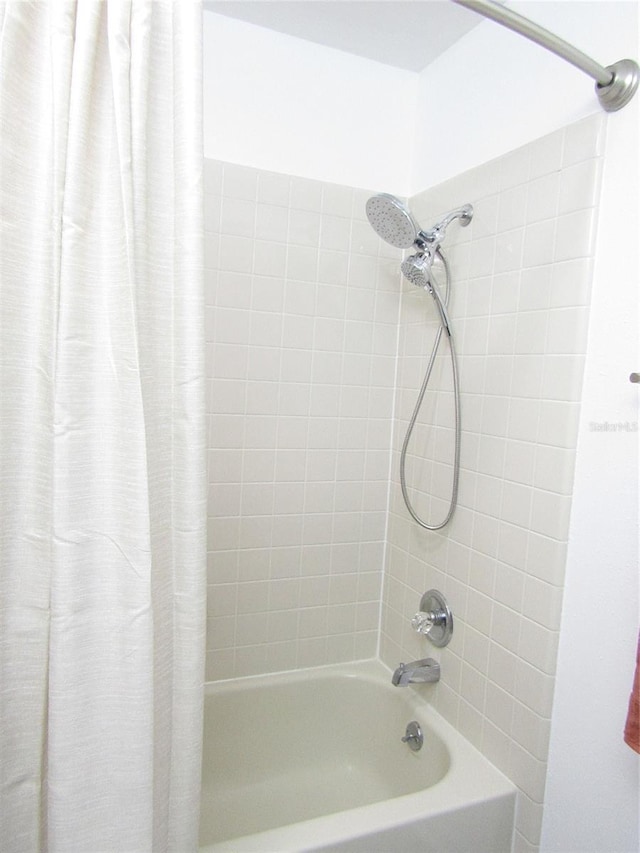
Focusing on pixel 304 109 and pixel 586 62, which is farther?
pixel 304 109

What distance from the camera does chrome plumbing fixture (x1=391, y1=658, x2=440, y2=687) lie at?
1516mm

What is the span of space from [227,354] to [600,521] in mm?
1065

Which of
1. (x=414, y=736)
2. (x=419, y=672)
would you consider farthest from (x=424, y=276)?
(x=414, y=736)

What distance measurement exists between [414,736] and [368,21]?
6.59 ft

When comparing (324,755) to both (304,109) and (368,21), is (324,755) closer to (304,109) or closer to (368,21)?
(304,109)

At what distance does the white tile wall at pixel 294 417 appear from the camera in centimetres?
162

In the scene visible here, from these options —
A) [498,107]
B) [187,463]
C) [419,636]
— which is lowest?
[419,636]

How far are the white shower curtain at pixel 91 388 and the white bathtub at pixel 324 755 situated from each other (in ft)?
2.71

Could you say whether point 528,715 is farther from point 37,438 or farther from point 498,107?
Result: point 498,107

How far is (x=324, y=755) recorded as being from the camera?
177 cm

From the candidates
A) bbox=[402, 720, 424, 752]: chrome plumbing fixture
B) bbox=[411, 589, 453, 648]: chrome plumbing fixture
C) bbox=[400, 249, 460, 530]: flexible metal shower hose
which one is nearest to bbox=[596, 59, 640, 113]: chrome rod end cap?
bbox=[400, 249, 460, 530]: flexible metal shower hose

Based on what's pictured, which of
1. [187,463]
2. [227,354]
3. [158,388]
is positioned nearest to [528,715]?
[187,463]

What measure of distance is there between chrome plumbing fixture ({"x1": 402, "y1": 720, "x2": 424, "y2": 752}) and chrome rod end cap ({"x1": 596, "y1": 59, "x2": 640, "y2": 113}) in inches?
62.5

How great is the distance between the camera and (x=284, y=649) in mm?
1787
